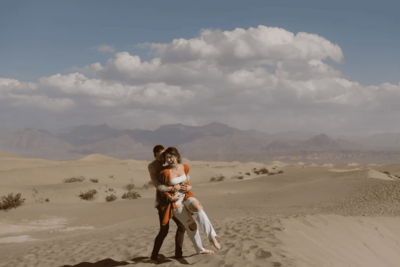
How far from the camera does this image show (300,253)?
267 inches

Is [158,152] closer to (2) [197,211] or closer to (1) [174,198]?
(1) [174,198]

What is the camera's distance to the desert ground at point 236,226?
23.7 ft

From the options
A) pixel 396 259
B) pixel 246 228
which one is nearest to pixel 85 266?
pixel 246 228

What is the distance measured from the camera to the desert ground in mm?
7234

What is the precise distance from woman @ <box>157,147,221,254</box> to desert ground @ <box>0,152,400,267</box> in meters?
0.91

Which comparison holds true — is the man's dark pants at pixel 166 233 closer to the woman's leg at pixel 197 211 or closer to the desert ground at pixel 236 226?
the desert ground at pixel 236 226

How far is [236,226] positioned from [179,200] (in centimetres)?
447

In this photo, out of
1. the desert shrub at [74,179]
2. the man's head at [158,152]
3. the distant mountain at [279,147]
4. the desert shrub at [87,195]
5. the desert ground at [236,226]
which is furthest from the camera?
the distant mountain at [279,147]

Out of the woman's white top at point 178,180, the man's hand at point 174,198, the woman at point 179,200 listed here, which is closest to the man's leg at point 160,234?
the woman at point 179,200

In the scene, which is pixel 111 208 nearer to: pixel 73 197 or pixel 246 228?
pixel 73 197

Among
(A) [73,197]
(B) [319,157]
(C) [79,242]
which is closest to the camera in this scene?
(C) [79,242]

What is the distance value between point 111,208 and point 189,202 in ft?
44.1

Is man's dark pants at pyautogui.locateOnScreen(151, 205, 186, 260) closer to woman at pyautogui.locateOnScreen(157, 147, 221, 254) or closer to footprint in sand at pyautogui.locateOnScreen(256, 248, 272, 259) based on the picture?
woman at pyautogui.locateOnScreen(157, 147, 221, 254)

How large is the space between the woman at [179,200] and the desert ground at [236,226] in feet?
2.99
